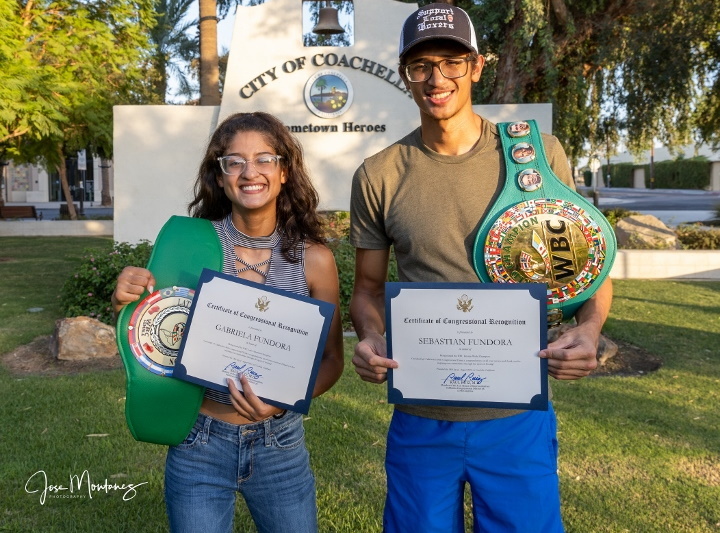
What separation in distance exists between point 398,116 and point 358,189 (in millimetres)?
8704

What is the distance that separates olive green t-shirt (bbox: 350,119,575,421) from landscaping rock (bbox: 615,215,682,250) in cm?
1215

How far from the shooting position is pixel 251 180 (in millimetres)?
2184

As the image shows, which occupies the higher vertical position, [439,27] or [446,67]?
[439,27]

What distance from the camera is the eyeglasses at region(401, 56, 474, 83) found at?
219 cm

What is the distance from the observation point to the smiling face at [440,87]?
85.5 inches

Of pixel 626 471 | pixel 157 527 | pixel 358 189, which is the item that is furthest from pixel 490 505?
pixel 626 471

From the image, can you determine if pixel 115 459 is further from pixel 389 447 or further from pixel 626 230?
pixel 626 230

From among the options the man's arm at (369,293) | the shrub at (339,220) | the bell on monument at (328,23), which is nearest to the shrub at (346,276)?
the shrub at (339,220)

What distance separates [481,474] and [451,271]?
603mm

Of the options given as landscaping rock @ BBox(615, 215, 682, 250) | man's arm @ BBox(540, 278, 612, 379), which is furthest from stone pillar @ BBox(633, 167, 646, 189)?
man's arm @ BBox(540, 278, 612, 379)

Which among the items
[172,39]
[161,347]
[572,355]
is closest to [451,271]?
[572,355]

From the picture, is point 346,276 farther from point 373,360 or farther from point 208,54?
point 208,54

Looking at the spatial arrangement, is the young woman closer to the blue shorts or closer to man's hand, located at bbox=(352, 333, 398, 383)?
man's hand, located at bbox=(352, 333, 398, 383)

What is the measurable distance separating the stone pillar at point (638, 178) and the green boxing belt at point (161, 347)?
6715cm
